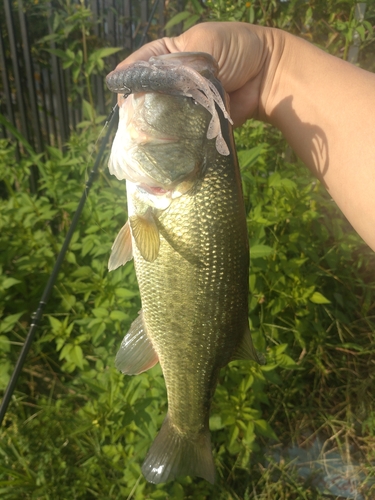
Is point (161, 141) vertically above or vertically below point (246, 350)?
above

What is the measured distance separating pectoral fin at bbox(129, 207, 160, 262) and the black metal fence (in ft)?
12.0

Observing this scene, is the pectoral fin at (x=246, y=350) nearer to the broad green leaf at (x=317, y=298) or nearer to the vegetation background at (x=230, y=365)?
the vegetation background at (x=230, y=365)

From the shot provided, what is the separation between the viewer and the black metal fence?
4508 millimetres

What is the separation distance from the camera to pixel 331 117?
1602 mm

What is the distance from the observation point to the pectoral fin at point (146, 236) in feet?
4.15

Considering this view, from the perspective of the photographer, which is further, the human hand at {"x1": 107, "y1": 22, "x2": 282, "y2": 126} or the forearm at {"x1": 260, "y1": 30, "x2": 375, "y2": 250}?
the human hand at {"x1": 107, "y1": 22, "x2": 282, "y2": 126}

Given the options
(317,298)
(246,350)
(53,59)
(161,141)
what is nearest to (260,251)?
(317,298)

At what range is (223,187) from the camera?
1249 millimetres

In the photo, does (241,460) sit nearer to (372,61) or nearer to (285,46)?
(285,46)

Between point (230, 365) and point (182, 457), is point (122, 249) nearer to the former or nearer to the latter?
point (182, 457)

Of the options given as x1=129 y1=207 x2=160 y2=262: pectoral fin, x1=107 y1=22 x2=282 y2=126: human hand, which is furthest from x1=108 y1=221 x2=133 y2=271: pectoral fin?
x1=107 y1=22 x2=282 y2=126: human hand

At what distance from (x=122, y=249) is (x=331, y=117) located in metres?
1.01

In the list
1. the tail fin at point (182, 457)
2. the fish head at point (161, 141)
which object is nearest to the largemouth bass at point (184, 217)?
the fish head at point (161, 141)

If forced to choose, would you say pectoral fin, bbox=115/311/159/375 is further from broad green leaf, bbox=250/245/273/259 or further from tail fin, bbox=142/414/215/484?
broad green leaf, bbox=250/245/273/259
